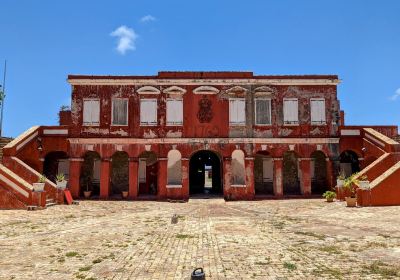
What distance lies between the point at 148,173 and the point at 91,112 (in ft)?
19.8

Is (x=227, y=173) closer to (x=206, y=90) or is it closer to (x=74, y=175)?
(x=206, y=90)

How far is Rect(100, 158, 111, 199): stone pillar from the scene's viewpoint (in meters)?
24.0

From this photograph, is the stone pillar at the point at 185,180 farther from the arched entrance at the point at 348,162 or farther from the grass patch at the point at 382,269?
the grass patch at the point at 382,269

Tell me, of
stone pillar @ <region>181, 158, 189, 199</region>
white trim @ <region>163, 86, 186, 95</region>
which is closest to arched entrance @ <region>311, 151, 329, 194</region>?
stone pillar @ <region>181, 158, 189, 199</region>

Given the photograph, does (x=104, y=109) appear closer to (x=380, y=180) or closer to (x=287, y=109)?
(x=287, y=109)

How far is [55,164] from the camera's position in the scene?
1029 inches

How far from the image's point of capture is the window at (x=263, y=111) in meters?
24.7

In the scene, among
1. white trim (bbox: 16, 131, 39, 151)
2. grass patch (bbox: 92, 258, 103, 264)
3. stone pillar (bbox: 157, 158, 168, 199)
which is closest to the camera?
grass patch (bbox: 92, 258, 103, 264)

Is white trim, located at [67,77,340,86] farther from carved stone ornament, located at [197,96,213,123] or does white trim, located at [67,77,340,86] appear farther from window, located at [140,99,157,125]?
carved stone ornament, located at [197,96,213,123]

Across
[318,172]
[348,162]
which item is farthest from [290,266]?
[348,162]

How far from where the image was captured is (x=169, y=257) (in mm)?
7941

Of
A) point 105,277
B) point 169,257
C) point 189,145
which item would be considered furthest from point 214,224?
point 189,145

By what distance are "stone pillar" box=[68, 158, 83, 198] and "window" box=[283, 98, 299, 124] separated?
14791mm

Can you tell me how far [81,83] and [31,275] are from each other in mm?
19973
